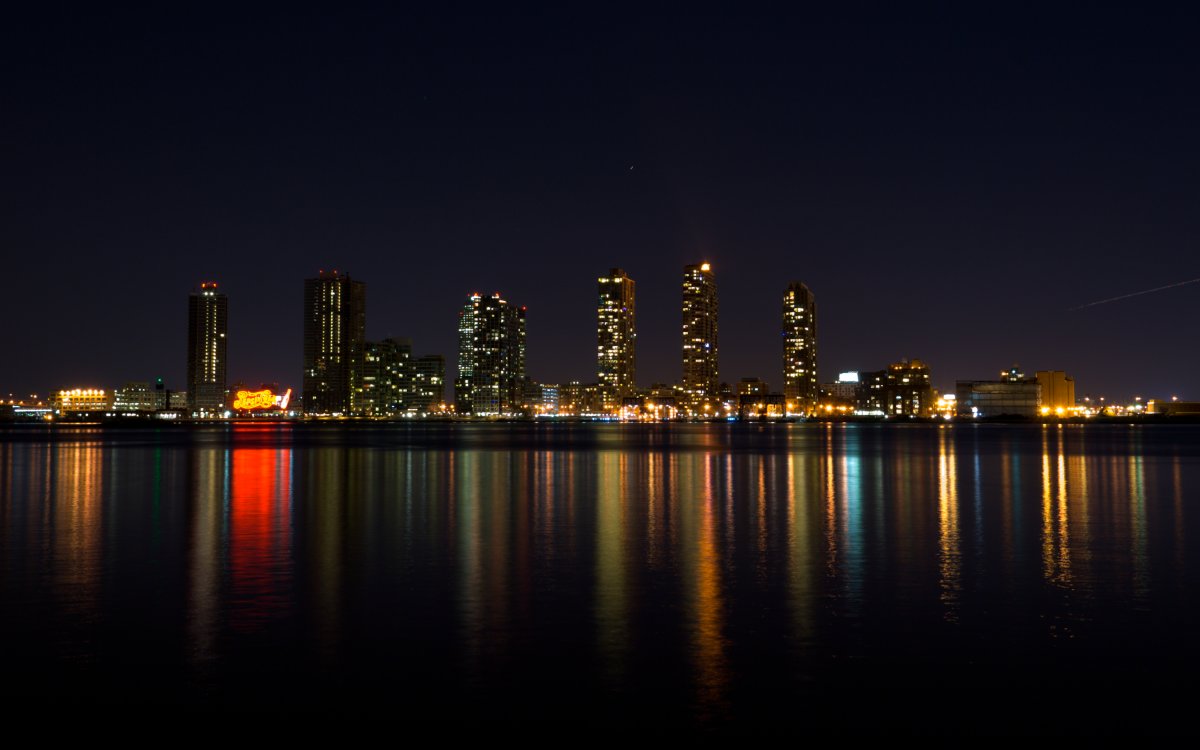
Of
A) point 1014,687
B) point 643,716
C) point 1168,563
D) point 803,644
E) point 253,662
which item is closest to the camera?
point 643,716

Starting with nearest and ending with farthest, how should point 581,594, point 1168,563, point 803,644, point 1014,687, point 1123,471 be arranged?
point 1014,687 < point 803,644 < point 581,594 < point 1168,563 < point 1123,471

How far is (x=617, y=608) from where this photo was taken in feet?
57.3

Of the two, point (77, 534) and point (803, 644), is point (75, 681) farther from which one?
point (77, 534)

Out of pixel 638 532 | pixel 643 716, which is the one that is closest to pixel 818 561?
pixel 638 532

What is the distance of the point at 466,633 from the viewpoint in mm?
15445

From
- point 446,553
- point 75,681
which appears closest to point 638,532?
point 446,553

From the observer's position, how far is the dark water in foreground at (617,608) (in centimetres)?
1211

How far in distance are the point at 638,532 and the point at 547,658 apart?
14.3 metres

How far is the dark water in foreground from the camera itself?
1211cm

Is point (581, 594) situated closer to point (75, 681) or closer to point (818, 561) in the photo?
point (818, 561)

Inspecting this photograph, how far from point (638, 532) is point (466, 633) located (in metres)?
13.0

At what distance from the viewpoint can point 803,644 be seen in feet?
48.6

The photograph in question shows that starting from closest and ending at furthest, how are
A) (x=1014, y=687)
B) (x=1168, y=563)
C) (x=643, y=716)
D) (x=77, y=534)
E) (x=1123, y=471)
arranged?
1. (x=643, y=716)
2. (x=1014, y=687)
3. (x=1168, y=563)
4. (x=77, y=534)
5. (x=1123, y=471)

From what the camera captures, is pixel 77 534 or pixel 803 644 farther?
pixel 77 534
